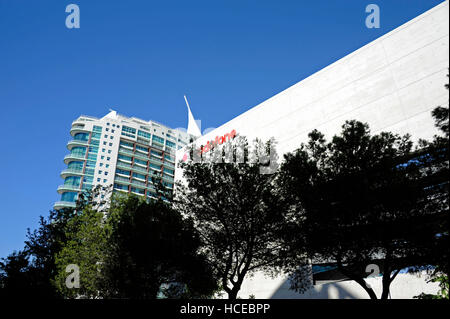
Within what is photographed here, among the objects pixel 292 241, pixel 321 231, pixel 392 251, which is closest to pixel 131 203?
pixel 292 241

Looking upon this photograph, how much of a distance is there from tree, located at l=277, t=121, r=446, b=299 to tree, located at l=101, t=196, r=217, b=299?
300 inches

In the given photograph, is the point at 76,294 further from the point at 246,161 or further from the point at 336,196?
the point at 336,196

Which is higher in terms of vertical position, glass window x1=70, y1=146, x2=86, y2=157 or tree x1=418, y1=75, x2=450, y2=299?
glass window x1=70, y1=146, x2=86, y2=157

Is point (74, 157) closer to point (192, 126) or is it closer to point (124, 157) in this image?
point (124, 157)

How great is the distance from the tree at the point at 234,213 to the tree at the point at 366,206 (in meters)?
2.83

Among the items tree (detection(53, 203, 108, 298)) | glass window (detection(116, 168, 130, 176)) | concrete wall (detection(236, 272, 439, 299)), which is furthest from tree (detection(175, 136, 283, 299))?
glass window (detection(116, 168, 130, 176))

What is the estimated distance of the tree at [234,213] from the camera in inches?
745

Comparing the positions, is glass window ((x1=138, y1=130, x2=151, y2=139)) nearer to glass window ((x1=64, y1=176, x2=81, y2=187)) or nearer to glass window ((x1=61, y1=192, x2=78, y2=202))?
glass window ((x1=64, y1=176, x2=81, y2=187))

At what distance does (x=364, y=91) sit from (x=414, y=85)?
13.4 ft

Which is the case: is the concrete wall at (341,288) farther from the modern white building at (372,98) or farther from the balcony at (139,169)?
the balcony at (139,169)

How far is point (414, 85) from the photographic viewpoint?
74.2 feet

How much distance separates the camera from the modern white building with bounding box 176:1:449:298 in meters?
21.3

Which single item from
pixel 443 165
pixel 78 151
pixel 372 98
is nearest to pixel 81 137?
pixel 78 151

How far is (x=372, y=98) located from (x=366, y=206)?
14595mm
